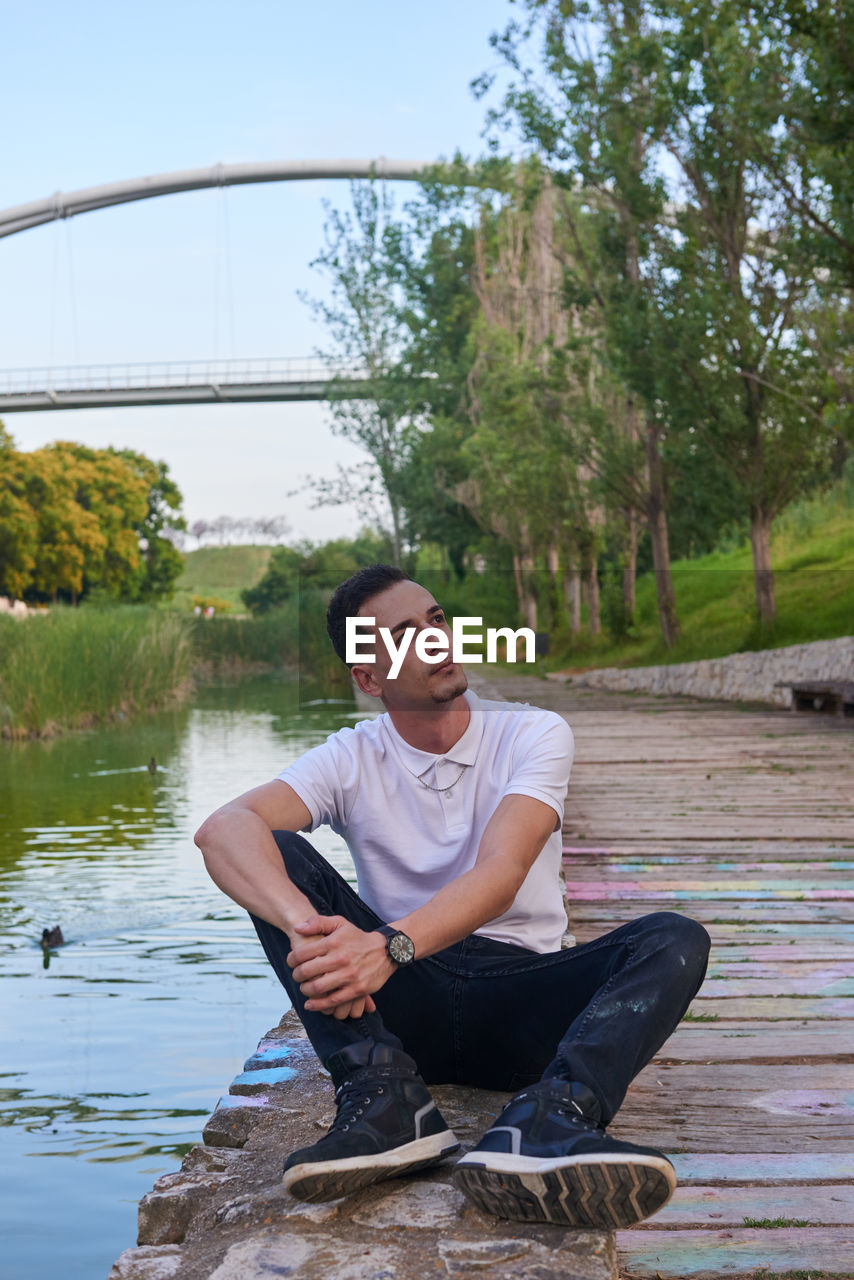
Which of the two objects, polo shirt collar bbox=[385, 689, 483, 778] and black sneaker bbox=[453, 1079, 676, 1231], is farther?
polo shirt collar bbox=[385, 689, 483, 778]

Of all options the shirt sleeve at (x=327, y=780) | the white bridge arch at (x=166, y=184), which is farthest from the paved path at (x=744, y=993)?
the white bridge arch at (x=166, y=184)

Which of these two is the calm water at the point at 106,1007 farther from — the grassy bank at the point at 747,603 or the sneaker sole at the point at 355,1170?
the grassy bank at the point at 747,603

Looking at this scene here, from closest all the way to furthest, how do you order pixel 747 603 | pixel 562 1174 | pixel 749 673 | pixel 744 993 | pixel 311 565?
pixel 562 1174
pixel 744 993
pixel 749 673
pixel 747 603
pixel 311 565

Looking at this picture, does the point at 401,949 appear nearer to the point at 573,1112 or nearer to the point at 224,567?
the point at 573,1112

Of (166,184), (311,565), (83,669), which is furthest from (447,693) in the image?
(166,184)

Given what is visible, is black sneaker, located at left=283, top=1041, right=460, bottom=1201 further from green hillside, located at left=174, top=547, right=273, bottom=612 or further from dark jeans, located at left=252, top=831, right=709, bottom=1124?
green hillside, located at left=174, top=547, right=273, bottom=612

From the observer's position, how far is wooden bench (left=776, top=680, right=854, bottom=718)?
39.6 feet

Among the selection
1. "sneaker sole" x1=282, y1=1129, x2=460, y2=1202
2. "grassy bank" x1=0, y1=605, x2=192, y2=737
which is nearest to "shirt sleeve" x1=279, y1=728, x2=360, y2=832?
"sneaker sole" x1=282, y1=1129, x2=460, y2=1202

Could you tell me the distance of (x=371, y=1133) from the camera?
2.10 metres

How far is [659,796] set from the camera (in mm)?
7777

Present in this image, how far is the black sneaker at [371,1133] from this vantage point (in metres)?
2.04

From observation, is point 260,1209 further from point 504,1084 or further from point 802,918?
point 802,918

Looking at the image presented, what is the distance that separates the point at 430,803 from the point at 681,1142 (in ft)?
2.70

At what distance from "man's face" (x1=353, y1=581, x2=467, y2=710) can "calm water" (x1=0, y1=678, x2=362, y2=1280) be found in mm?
1742
